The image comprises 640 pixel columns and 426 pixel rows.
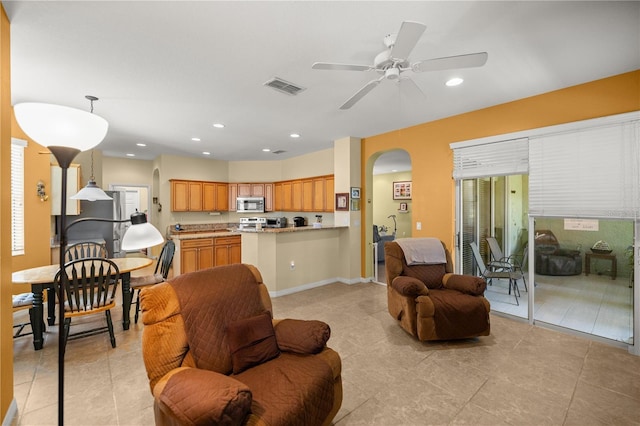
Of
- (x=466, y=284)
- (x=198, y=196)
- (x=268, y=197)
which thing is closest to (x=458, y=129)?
(x=466, y=284)

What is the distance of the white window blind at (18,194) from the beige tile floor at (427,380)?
1.43 metres

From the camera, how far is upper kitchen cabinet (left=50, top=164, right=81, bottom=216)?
4.31 metres

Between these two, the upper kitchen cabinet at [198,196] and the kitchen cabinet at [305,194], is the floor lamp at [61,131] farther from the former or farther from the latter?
the upper kitchen cabinet at [198,196]

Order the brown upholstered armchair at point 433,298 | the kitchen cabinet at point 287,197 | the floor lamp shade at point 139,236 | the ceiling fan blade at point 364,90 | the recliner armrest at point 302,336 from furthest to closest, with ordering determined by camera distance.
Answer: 1. the kitchen cabinet at point 287,197
2. the brown upholstered armchair at point 433,298
3. the ceiling fan blade at point 364,90
4. the recliner armrest at point 302,336
5. the floor lamp shade at point 139,236

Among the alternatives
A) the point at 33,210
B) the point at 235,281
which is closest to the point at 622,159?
the point at 235,281

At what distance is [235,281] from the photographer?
2078 mm

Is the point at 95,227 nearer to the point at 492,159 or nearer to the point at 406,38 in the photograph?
the point at 406,38

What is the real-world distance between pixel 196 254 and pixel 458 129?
207 inches

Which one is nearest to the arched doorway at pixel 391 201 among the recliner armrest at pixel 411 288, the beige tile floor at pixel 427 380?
the recliner armrest at pixel 411 288

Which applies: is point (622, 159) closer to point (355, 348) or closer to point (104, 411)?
point (355, 348)

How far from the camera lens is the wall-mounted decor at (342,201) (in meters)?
5.33

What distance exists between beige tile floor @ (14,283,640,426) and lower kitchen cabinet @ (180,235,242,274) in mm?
2445

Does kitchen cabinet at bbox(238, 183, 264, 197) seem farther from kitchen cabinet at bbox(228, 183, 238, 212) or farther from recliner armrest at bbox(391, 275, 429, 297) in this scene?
recliner armrest at bbox(391, 275, 429, 297)

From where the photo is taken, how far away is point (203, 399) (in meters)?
1.28
